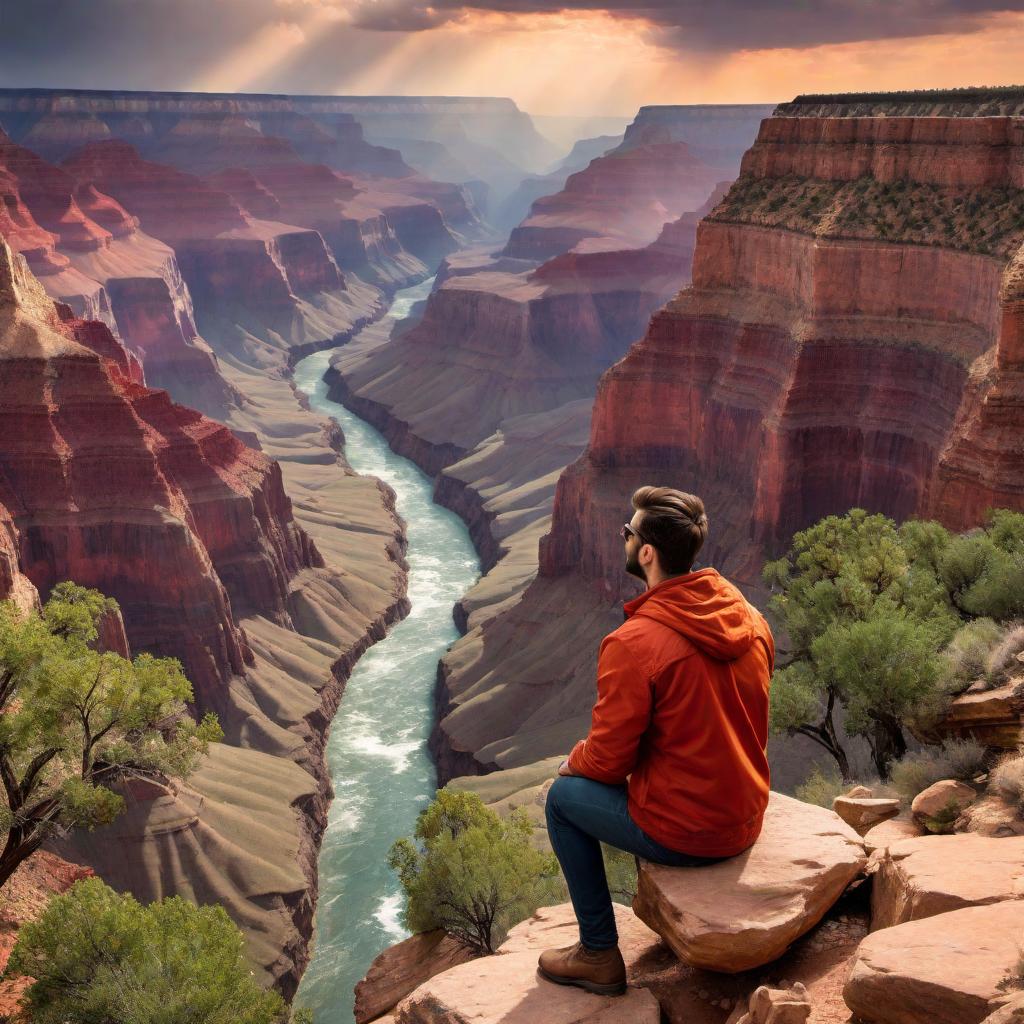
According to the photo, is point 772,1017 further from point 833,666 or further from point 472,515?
point 472,515

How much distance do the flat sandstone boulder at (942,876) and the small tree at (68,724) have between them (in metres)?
15.1

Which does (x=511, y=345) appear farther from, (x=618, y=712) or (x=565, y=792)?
(x=618, y=712)

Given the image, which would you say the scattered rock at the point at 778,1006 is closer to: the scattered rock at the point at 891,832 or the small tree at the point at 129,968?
the scattered rock at the point at 891,832

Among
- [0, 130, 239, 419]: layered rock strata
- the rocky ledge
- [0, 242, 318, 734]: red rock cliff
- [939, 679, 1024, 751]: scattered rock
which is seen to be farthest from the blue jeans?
[0, 130, 239, 419]: layered rock strata

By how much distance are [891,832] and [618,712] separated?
17.3ft

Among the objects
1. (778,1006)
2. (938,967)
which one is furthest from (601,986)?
(938,967)

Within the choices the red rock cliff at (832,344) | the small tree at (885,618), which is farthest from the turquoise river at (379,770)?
the small tree at (885,618)

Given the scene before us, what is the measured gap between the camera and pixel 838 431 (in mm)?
52062

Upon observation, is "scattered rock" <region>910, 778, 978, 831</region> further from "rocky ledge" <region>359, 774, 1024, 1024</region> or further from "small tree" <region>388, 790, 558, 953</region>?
"small tree" <region>388, 790, 558, 953</region>

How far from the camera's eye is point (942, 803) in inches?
538

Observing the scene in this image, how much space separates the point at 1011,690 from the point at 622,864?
9.33 m

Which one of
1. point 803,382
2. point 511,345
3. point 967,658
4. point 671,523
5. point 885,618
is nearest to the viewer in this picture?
point 671,523

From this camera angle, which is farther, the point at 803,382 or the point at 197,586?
the point at 197,586

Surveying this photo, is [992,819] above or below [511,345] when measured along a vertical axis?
below
